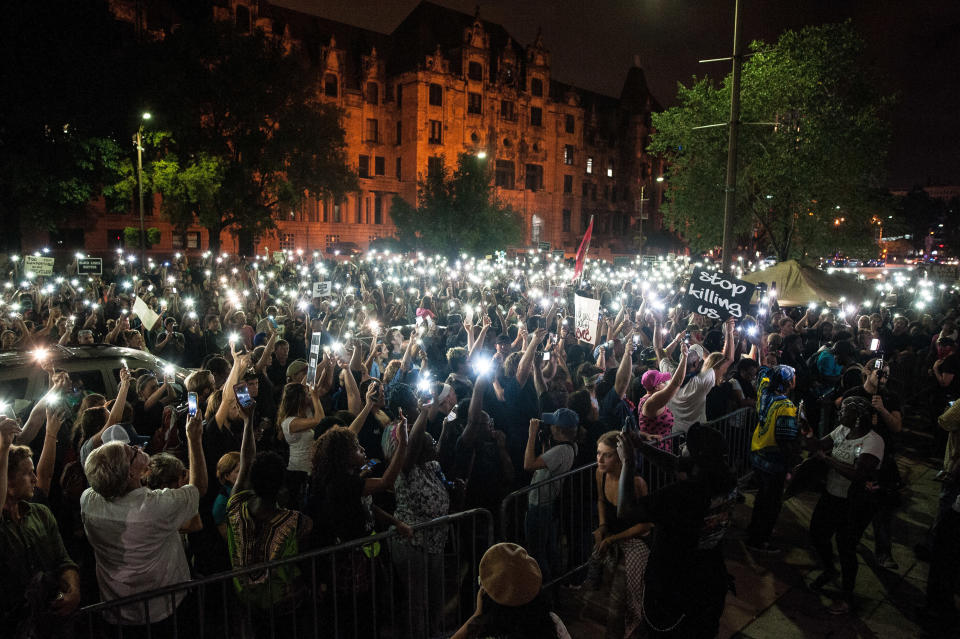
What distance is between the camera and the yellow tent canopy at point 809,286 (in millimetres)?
16625

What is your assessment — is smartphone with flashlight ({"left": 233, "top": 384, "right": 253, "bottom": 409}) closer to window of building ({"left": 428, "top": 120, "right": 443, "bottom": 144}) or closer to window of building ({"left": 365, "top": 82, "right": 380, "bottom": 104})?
window of building ({"left": 428, "top": 120, "right": 443, "bottom": 144})

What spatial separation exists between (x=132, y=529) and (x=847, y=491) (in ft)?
18.3

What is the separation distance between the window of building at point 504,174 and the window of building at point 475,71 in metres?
7.58

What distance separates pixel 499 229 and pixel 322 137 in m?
12.7

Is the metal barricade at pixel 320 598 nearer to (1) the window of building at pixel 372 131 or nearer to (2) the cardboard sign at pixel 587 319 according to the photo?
(2) the cardboard sign at pixel 587 319

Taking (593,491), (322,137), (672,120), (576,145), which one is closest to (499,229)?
(322,137)

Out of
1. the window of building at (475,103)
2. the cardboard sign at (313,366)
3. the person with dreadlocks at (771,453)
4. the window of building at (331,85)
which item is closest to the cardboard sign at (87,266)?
the cardboard sign at (313,366)

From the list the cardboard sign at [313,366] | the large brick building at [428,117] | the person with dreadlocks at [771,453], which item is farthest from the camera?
the large brick building at [428,117]

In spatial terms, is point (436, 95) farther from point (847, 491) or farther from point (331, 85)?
point (847, 491)

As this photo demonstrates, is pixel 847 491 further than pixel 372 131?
No

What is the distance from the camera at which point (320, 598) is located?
14.0 feet

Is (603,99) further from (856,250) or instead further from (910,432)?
(910,432)

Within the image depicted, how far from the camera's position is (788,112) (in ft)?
82.2

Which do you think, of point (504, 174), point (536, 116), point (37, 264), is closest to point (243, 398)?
point (37, 264)
